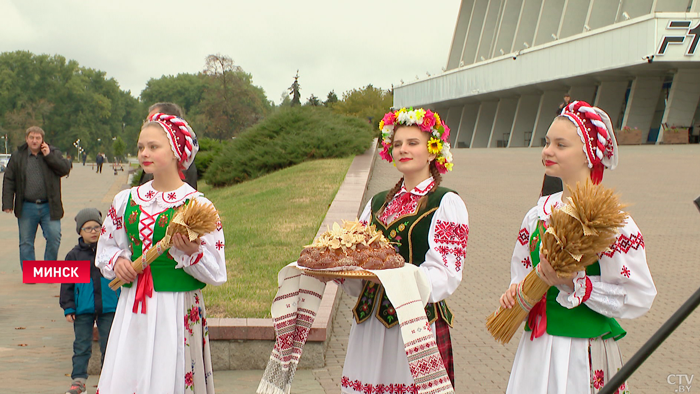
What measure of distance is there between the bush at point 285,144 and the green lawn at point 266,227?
5.94ft

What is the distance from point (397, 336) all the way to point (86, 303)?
283cm

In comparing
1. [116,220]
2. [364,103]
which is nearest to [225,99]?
[364,103]

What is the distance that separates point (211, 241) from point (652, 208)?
13.0 m

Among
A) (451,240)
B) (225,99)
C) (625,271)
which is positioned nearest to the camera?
(625,271)

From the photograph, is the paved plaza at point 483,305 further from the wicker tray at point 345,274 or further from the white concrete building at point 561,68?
the white concrete building at point 561,68

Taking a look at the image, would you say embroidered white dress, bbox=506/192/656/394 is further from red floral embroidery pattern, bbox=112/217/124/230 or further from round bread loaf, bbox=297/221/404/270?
red floral embroidery pattern, bbox=112/217/124/230

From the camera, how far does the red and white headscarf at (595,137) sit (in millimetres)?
3164

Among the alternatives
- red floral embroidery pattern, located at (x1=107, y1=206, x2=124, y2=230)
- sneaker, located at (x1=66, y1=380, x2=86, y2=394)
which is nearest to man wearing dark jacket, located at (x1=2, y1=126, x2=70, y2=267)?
sneaker, located at (x1=66, y1=380, x2=86, y2=394)

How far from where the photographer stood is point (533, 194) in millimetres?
16906

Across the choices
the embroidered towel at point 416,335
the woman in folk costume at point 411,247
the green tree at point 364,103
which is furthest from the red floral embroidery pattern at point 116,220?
the green tree at point 364,103

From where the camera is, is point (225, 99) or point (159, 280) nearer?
point (159, 280)

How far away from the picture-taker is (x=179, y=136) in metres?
3.93

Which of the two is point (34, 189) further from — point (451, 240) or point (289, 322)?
point (451, 240)

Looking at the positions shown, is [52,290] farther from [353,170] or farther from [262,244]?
[353,170]
